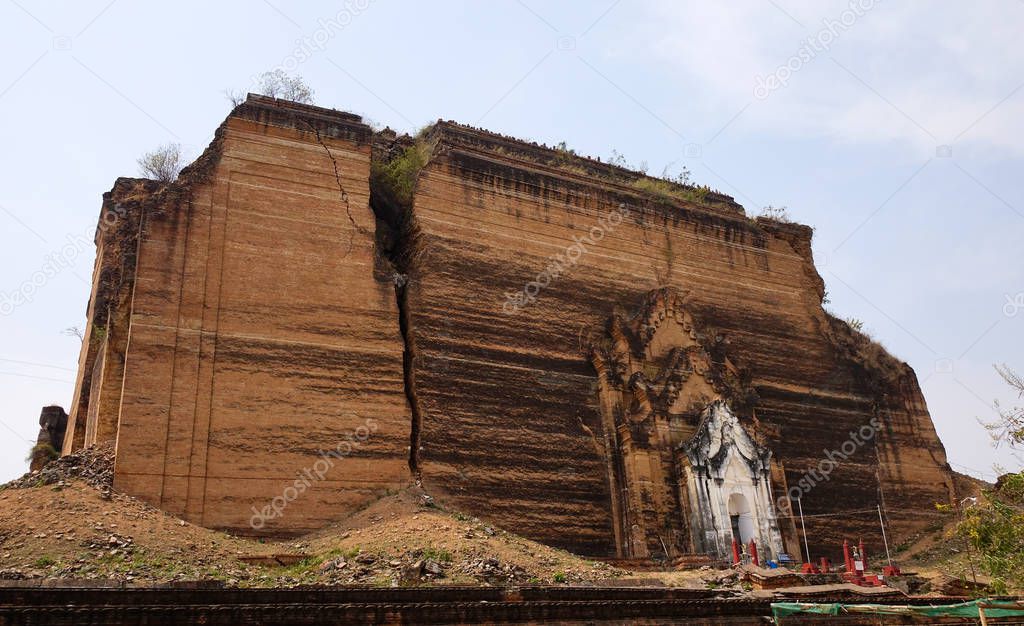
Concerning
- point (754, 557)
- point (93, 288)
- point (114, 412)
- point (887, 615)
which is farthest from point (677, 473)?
point (93, 288)

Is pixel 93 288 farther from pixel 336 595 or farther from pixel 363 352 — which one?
pixel 336 595

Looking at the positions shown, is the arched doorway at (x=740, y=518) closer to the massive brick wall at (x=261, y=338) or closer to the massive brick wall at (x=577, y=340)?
the massive brick wall at (x=577, y=340)

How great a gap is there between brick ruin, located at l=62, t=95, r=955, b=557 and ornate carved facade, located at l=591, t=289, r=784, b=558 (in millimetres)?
62

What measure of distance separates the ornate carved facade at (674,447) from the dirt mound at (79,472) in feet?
34.4

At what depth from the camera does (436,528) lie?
16.0 m

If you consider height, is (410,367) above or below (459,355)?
below

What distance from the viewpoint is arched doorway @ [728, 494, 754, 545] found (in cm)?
2180

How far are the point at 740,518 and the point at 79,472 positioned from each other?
14.6 metres

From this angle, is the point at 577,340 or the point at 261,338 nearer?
the point at 261,338

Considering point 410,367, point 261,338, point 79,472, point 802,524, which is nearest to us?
point 79,472

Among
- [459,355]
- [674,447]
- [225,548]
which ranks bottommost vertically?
[225,548]

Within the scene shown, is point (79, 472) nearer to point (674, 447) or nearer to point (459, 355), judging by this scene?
point (459, 355)

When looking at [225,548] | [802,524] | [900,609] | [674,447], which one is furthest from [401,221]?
[900,609]

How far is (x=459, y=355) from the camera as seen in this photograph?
19.6 metres
